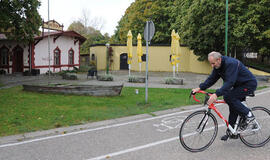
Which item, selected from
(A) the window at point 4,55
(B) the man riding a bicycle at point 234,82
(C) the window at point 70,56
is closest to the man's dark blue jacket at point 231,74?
(B) the man riding a bicycle at point 234,82

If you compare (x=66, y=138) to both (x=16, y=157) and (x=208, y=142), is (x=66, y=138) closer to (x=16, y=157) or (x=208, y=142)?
(x=16, y=157)

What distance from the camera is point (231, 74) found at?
4.40 meters

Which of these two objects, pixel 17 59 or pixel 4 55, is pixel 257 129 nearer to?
pixel 17 59

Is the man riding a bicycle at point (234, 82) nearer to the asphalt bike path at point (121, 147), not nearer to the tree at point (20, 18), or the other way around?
the asphalt bike path at point (121, 147)

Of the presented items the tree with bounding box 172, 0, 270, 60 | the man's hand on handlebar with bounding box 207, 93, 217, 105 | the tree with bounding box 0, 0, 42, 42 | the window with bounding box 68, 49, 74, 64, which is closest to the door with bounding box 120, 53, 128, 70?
the window with bounding box 68, 49, 74, 64

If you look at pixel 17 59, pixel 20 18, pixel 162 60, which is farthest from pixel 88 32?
pixel 20 18

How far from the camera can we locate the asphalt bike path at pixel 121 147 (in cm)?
446

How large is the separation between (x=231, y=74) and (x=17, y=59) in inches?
1004

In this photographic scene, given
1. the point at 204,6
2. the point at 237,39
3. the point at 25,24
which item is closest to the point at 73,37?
the point at 25,24

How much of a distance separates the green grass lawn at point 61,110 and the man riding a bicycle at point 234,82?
3.61m

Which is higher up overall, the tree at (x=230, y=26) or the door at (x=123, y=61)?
the tree at (x=230, y=26)

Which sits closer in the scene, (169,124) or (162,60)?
(169,124)

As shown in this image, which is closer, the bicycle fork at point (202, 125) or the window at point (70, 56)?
the bicycle fork at point (202, 125)

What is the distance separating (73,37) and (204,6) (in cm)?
1512
